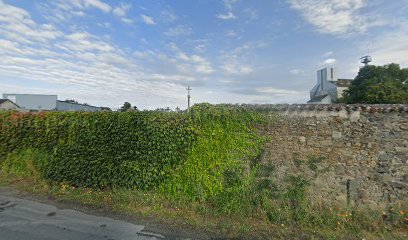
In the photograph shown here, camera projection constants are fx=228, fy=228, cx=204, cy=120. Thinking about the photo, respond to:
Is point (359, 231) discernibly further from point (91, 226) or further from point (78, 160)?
point (78, 160)

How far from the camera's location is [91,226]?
4.47 meters

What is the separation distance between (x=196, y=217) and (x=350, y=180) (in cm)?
371

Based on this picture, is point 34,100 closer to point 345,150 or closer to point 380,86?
point 345,150

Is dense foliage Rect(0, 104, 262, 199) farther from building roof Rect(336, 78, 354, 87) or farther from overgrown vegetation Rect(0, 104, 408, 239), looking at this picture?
building roof Rect(336, 78, 354, 87)

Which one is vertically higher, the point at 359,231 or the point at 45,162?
the point at 45,162

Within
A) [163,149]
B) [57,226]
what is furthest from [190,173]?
[57,226]

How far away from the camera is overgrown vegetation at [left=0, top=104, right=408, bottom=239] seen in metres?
5.06

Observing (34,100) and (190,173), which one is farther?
(34,100)

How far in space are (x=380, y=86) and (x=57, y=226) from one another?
2050 centimetres

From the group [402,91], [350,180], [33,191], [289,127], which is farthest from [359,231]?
[402,91]

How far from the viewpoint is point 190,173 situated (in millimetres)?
5809

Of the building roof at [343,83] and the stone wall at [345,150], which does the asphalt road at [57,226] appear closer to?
the stone wall at [345,150]

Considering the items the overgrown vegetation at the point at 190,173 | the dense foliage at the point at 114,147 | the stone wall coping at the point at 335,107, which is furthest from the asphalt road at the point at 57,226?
the stone wall coping at the point at 335,107

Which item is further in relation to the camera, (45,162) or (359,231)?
(45,162)
